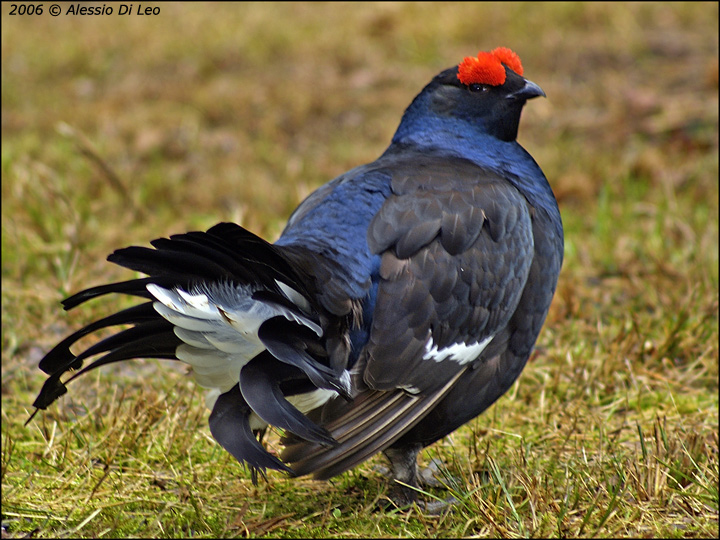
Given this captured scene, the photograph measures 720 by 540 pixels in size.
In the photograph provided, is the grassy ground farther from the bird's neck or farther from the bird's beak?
the bird's beak

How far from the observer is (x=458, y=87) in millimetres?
3617

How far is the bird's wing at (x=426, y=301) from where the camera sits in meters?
2.58

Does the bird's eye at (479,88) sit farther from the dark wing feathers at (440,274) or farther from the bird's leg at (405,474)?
the bird's leg at (405,474)

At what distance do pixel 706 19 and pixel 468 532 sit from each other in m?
7.98

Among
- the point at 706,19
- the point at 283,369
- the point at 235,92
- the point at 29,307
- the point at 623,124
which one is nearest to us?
the point at 283,369

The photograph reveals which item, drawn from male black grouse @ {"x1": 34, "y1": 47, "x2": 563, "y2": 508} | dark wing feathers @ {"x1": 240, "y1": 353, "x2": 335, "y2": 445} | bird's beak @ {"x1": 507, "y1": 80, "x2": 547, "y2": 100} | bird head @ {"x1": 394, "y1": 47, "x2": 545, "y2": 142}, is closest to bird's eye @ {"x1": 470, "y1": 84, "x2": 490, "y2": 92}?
bird head @ {"x1": 394, "y1": 47, "x2": 545, "y2": 142}

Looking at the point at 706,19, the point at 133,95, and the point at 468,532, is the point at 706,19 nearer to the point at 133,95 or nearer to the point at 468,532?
the point at 133,95

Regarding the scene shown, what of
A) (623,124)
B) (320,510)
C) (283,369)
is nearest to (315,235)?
(283,369)

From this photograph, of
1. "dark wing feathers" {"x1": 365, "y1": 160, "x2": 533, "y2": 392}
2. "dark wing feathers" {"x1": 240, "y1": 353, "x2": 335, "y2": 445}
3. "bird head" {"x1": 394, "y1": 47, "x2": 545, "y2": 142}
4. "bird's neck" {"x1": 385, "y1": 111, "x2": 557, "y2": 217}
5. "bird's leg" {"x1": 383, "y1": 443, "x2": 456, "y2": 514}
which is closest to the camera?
"dark wing feathers" {"x1": 240, "y1": 353, "x2": 335, "y2": 445}

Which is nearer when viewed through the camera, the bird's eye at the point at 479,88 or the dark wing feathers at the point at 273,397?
the dark wing feathers at the point at 273,397

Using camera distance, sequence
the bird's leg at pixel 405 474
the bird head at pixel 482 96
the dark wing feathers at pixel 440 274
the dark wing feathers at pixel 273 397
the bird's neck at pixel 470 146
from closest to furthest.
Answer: the dark wing feathers at pixel 273 397
the dark wing feathers at pixel 440 274
the bird's leg at pixel 405 474
the bird's neck at pixel 470 146
the bird head at pixel 482 96

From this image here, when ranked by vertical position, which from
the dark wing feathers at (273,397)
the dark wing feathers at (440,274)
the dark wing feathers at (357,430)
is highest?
the dark wing feathers at (440,274)

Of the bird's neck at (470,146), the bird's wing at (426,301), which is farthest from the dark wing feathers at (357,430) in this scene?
the bird's neck at (470,146)

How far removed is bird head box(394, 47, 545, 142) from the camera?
357 cm
